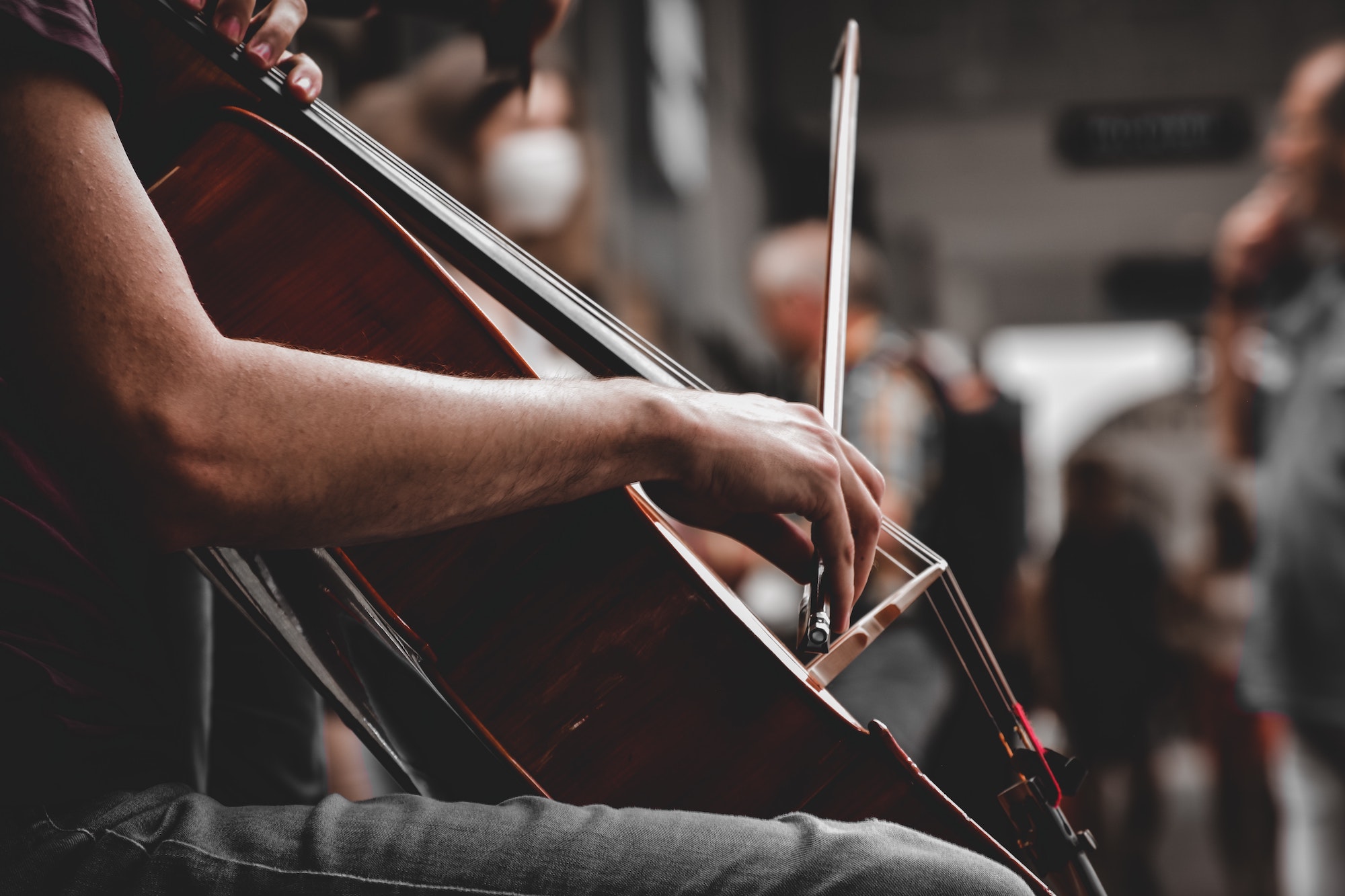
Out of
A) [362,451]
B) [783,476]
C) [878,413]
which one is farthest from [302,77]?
[878,413]

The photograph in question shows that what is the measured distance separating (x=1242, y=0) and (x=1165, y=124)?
0.86 metres

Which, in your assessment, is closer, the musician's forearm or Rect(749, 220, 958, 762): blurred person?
the musician's forearm

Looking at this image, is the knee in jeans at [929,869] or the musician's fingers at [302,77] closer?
the knee in jeans at [929,869]

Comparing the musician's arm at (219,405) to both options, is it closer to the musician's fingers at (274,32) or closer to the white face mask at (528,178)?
the musician's fingers at (274,32)

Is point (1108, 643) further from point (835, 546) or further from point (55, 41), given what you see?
point (55, 41)

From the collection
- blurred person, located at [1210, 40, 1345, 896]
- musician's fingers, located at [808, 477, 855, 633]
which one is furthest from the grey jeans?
blurred person, located at [1210, 40, 1345, 896]

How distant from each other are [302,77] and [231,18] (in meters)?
0.06

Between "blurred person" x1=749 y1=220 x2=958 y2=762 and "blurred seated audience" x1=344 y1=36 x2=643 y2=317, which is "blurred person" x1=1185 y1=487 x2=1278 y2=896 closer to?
"blurred person" x1=749 y1=220 x2=958 y2=762

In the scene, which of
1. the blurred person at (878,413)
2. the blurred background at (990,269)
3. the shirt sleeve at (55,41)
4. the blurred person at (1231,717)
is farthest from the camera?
the blurred person at (1231,717)

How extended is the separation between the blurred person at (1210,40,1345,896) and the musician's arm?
5.25 ft

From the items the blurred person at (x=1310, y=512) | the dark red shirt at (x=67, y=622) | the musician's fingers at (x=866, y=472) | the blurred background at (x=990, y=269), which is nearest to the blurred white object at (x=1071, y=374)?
the blurred background at (x=990, y=269)

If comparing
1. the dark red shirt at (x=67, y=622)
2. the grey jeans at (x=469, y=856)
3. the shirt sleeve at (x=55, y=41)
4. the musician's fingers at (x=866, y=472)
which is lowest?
the grey jeans at (x=469, y=856)

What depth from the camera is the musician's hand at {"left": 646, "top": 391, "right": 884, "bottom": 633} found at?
76 centimetres

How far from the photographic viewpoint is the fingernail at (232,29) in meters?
0.80
